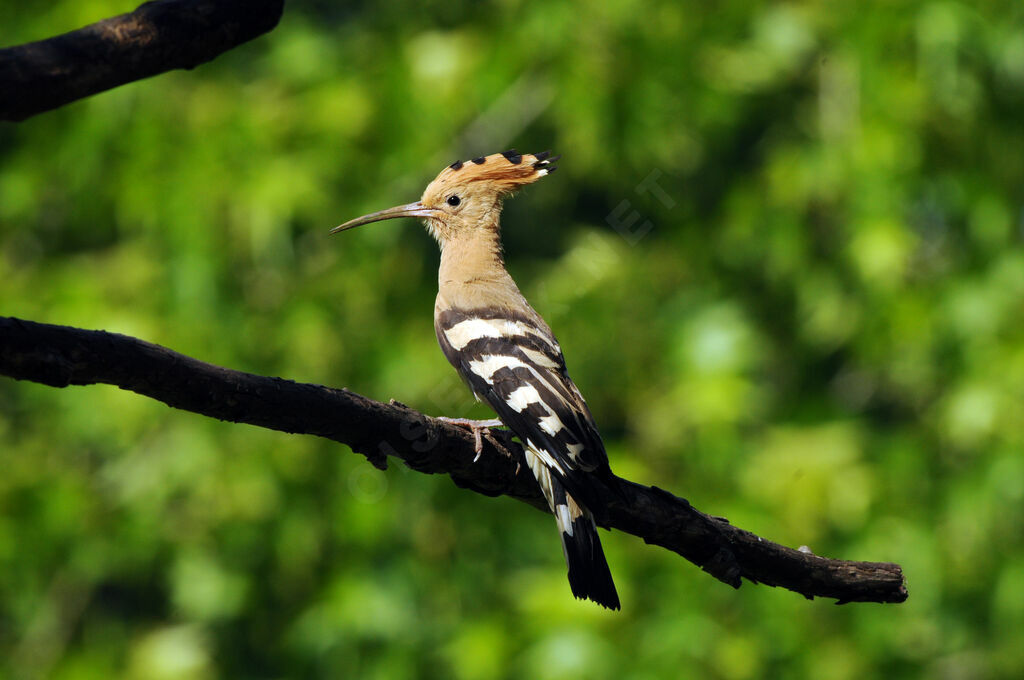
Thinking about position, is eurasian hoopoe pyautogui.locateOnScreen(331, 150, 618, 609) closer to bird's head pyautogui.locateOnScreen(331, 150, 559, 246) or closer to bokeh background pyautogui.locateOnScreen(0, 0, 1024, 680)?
bird's head pyautogui.locateOnScreen(331, 150, 559, 246)

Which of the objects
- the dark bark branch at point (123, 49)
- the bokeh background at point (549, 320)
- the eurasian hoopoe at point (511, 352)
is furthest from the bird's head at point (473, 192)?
the dark bark branch at point (123, 49)

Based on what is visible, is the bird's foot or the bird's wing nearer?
the bird's foot

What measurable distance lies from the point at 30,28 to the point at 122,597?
8.81 ft

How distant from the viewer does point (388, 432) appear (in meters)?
1.97

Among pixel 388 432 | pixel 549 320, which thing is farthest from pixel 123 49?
pixel 549 320

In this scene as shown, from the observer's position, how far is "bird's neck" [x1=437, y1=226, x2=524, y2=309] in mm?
3139

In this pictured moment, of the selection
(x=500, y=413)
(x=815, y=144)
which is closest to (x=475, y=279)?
(x=500, y=413)

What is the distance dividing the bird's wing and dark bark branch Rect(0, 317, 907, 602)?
8 cm

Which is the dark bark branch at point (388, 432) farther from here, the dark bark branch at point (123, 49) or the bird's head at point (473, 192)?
the bird's head at point (473, 192)

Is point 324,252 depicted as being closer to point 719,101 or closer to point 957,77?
point 719,101

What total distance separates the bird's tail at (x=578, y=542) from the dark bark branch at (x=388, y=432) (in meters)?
0.05

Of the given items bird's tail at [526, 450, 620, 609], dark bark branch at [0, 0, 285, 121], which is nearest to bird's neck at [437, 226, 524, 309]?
bird's tail at [526, 450, 620, 609]

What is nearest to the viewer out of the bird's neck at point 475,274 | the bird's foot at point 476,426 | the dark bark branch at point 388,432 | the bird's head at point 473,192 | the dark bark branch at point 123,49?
the dark bark branch at point 123,49

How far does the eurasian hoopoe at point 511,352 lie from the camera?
2459 millimetres
